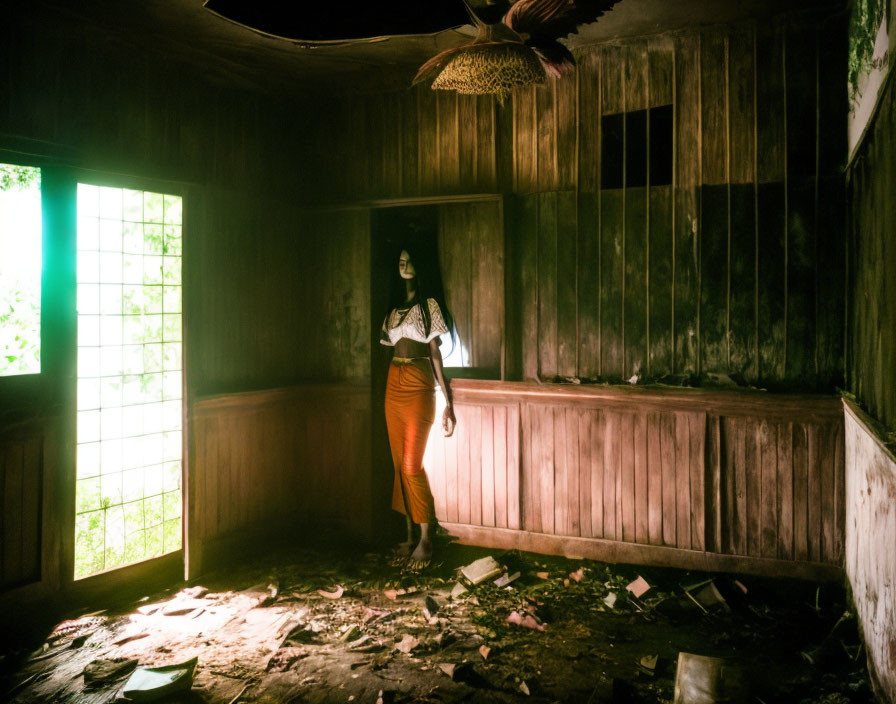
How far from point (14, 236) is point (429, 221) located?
119 inches

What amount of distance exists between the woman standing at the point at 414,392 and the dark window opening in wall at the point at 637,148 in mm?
1684

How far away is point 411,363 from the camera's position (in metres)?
5.01

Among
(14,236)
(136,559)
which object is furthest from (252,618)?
(14,236)

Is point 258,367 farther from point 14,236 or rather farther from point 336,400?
point 14,236

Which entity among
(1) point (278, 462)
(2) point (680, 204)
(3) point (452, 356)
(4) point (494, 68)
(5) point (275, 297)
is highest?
(4) point (494, 68)

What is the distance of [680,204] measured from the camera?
4535 millimetres

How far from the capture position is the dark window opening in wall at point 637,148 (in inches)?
181

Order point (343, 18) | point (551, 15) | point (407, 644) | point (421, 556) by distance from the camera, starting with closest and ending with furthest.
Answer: point (343, 18)
point (551, 15)
point (407, 644)
point (421, 556)

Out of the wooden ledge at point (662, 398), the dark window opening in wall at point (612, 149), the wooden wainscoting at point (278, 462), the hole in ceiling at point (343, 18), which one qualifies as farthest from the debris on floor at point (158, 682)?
the dark window opening in wall at point (612, 149)

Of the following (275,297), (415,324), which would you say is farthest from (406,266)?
(275,297)

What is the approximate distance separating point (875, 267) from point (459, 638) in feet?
9.66

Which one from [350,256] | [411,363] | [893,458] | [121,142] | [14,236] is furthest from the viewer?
[350,256]

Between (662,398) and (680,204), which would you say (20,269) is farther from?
(680,204)

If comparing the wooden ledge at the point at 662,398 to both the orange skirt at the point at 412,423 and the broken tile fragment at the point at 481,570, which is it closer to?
the orange skirt at the point at 412,423
